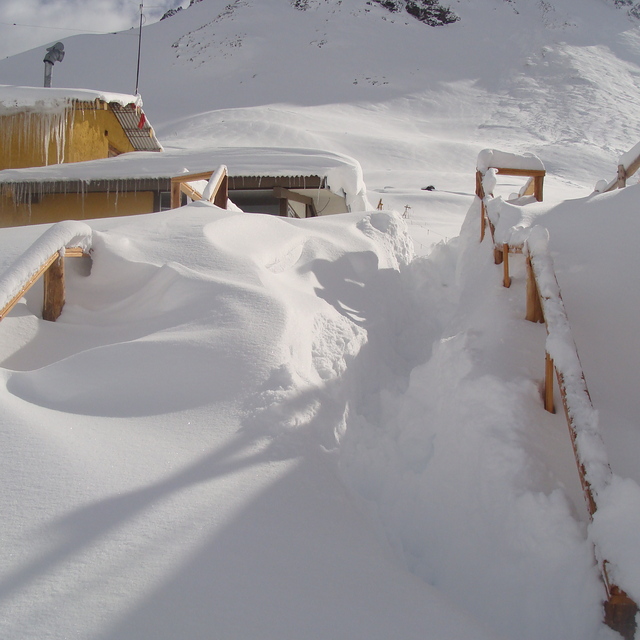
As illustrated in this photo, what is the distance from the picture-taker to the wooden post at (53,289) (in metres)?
3.48

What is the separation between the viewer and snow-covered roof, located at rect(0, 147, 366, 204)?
9.07 meters

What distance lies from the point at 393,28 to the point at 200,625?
55.4 m

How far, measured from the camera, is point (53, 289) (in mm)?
3500

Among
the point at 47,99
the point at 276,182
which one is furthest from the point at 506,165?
the point at 47,99

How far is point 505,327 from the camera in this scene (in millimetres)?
3561

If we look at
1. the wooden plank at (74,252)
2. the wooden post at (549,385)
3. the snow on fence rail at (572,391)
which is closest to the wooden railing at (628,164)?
the snow on fence rail at (572,391)

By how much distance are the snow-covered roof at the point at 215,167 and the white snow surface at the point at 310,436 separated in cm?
297

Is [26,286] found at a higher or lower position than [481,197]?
lower

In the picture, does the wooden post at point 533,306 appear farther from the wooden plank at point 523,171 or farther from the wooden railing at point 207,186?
the wooden railing at point 207,186

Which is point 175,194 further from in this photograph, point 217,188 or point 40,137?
point 40,137

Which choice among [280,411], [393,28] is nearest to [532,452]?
[280,411]

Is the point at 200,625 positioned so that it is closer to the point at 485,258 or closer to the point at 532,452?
the point at 532,452

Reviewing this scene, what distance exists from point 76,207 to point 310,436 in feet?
27.8

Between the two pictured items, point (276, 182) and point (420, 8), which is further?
point (420, 8)
